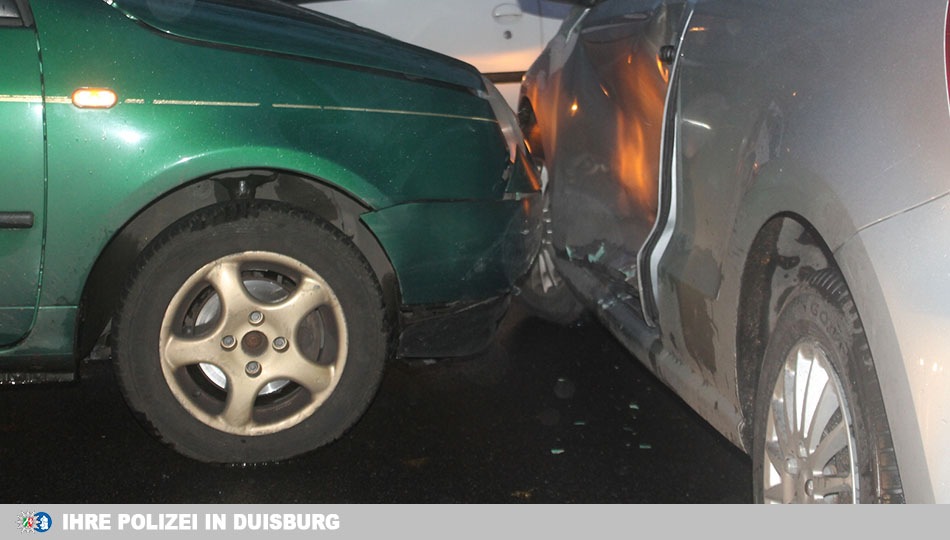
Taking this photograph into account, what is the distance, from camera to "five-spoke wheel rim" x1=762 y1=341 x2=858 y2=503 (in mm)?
2516

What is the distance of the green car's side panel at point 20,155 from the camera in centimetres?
343

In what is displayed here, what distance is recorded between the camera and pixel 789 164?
263cm

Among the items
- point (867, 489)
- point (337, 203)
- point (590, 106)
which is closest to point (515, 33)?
point (590, 106)

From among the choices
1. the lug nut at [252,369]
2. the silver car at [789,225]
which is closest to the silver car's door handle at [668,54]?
the silver car at [789,225]

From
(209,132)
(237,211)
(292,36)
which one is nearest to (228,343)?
(237,211)

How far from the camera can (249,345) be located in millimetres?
3805

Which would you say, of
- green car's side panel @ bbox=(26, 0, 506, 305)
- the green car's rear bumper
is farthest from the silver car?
green car's side panel @ bbox=(26, 0, 506, 305)

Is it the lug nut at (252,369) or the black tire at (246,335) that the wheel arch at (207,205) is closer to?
the black tire at (246,335)

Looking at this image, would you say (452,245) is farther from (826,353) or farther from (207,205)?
(826,353)

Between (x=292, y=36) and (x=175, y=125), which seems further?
(x=292, y=36)

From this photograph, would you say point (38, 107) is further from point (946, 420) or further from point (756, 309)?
point (946, 420)

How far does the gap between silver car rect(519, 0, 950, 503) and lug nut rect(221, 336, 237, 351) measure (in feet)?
4.07

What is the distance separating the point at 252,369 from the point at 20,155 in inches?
36.4
